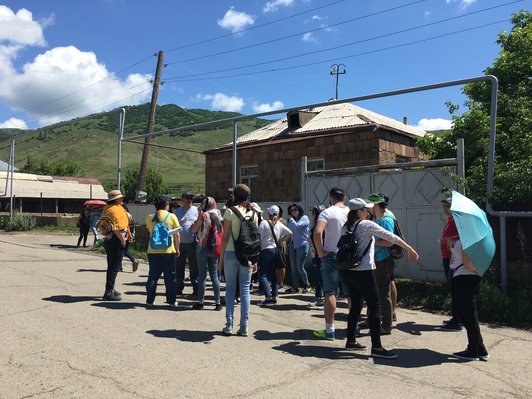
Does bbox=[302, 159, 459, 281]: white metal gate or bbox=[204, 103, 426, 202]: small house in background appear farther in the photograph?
bbox=[204, 103, 426, 202]: small house in background

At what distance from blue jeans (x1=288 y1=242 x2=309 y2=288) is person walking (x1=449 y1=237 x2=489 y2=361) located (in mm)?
3832

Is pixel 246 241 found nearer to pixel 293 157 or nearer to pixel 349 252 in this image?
pixel 349 252

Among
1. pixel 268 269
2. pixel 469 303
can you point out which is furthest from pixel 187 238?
pixel 469 303

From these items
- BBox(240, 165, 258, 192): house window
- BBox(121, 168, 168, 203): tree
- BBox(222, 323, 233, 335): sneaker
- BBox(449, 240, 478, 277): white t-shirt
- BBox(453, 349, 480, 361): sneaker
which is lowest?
BBox(453, 349, 480, 361): sneaker

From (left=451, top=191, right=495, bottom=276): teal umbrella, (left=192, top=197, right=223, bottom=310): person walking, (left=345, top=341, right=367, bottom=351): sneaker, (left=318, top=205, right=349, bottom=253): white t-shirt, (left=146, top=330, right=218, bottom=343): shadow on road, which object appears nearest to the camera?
(left=451, top=191, right=495, bottom=276): teal umbrella

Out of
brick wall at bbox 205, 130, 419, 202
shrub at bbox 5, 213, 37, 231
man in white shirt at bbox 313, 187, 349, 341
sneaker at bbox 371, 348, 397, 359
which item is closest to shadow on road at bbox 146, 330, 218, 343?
man in white shirt at bbox 313, 187, 349, 341

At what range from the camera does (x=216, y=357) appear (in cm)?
489

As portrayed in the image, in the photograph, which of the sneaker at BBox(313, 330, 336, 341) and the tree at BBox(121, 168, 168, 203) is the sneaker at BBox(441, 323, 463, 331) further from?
the tree at BBox(121, 168, 168, 203)

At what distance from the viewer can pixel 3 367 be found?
4.39 meters

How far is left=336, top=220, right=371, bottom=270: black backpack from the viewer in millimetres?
5199

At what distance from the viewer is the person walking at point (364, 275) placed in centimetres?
518

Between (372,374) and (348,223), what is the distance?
165cm

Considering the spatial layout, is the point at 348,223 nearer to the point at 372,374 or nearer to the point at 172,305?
the point at 372,374

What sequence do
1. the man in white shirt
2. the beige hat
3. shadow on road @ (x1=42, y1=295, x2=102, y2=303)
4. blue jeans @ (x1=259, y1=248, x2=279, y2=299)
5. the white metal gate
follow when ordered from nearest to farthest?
the man in white shirt, shadow on road @ (x1=42, y1=295, x2=102, y2=303), the beige hat, blue jeans @ (x1=259, y1=248, x2=279, y2=299), the white metal gate
